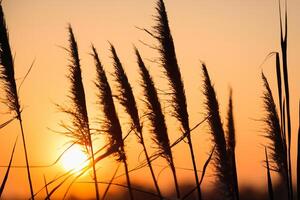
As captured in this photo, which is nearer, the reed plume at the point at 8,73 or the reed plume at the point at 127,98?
the reed plume at the point at 8,73

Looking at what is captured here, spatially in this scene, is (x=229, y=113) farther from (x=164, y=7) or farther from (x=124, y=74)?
(x=164, y=7)

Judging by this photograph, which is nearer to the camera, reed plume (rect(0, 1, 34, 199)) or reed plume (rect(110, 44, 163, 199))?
reed plume (rect(0, 1, 34, 199))

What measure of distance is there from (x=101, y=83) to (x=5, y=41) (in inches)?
82.2

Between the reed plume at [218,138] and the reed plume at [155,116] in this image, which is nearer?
the reed plume at [218,138]

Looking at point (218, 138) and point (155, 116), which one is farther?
point (155, 116)

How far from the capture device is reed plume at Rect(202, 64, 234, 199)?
523 centimetres

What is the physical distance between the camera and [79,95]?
583 centimetres

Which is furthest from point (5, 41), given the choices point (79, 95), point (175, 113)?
point (175, 113)

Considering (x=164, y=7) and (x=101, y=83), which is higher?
(x=164, y=7)

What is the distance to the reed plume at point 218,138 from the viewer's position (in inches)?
206

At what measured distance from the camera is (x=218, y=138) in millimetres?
5184

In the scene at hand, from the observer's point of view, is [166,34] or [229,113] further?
[229,113]

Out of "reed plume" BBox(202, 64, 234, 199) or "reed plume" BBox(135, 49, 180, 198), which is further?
"reed plume" BBox(135, 49, 180, 198)

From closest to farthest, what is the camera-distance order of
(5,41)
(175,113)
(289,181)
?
(289,181) < (5,41) < (175,113)
